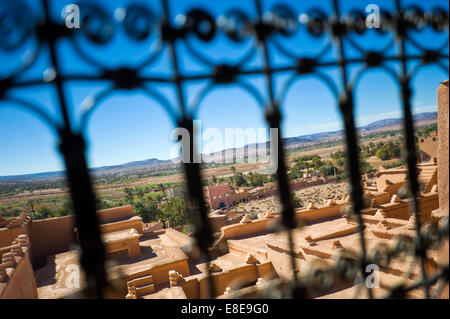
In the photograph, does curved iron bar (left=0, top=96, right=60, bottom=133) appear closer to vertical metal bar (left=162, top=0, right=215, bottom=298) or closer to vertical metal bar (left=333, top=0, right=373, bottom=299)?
vertical metal bar (left=162, top=0, right=215, bottom=298)

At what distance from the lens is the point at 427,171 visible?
15.4m

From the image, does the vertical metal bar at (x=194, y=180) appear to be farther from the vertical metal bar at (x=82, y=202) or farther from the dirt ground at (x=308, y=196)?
the dirt ground at (x=308, y=196)

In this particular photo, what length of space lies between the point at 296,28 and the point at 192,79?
24.9 inches

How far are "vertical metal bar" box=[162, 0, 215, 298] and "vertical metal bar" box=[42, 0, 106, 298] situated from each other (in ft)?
1.34

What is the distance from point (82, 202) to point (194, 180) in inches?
18.3

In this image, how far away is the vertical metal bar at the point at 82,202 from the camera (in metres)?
1.19

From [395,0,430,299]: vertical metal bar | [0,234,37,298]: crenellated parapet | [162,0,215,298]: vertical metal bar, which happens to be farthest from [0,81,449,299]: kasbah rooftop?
[162,0,215,298]: vertical metal bar

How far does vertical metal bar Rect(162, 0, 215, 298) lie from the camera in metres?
1.41

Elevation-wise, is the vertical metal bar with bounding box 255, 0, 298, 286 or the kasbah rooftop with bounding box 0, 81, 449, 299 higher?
the vertical metal bar with bounding box 255, 0, 298, 286

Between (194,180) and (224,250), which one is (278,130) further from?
(224,250)

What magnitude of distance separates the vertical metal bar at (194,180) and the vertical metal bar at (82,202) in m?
0.41

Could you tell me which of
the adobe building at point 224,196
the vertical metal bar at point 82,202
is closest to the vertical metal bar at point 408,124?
the vertical metal bar at point 82,202
